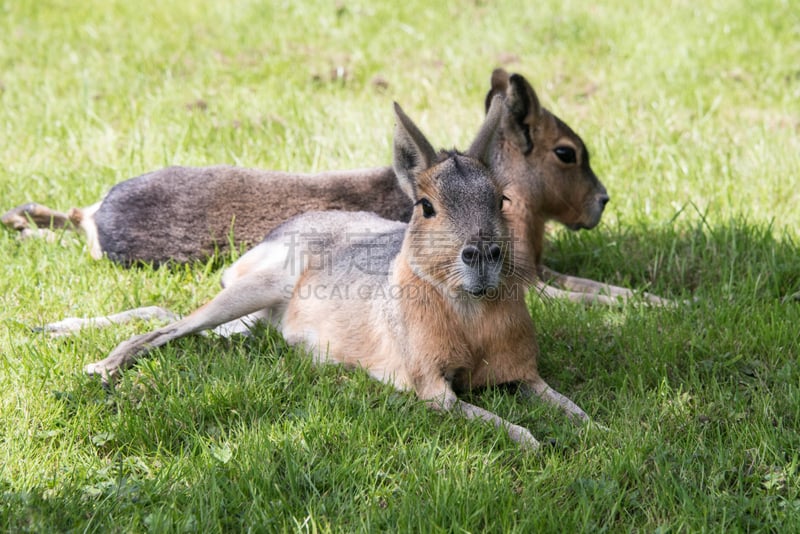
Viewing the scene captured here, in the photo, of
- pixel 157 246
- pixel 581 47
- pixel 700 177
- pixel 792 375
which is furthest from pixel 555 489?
pixel 581 47

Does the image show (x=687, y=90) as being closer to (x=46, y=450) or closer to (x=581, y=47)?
(x=581, y=47)

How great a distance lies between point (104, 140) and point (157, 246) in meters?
1.72

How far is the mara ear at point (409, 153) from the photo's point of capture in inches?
135

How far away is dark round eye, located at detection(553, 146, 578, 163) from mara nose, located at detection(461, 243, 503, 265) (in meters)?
1.71

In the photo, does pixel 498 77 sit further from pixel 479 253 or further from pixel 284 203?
pixel 479 253

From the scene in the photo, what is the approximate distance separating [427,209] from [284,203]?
1662 mm

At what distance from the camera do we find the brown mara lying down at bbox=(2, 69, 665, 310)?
4.65 m

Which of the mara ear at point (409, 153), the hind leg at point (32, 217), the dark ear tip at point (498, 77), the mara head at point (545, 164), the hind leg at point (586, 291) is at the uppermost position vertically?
the dark ear tip at point (498, 77)

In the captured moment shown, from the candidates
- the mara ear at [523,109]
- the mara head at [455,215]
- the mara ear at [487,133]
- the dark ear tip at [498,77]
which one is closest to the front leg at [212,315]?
the mara head at [455,215]

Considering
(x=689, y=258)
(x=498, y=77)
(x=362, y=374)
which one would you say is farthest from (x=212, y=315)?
(x=689, y=258)

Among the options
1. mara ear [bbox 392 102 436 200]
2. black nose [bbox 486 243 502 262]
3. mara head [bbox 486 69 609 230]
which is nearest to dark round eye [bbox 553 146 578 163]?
mara head [bbox 486 69 609 230]

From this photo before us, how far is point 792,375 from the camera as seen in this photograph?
3621mm

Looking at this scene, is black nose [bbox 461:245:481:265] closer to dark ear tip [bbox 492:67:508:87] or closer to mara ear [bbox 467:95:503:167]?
mara ear [bbox 467:95:503:167]

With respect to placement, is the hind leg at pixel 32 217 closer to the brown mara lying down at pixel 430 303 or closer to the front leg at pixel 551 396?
the brown mara lying down at pixel 430 303
